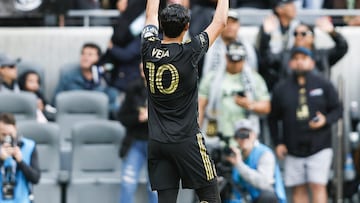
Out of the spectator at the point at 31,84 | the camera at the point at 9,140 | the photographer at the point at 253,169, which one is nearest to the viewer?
the camera at the point at 9,140

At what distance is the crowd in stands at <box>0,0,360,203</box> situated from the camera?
41.9ft

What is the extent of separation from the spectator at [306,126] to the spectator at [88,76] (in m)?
2.15

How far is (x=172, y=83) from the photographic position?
8.68 metres

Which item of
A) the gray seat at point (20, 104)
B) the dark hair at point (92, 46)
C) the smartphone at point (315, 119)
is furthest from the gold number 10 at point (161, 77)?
the dark hair at point (92, 46)

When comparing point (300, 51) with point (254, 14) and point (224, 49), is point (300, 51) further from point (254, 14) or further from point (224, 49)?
point (254, 14)

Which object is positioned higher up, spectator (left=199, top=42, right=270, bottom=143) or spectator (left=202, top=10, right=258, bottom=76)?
spectator (left=202, top=10, right=258, bottom=76)

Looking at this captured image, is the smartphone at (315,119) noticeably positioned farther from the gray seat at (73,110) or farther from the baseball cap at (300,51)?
the gray seat at (73,110)

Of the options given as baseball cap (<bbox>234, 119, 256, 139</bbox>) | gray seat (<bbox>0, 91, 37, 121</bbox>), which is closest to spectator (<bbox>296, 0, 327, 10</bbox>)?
baseball cap (<bbox>234, 119, 256, 139</bbox>)

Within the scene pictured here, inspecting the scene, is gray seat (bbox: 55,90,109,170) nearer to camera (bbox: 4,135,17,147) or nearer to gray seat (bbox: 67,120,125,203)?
gray seat (bbox: 67,120,125,203)

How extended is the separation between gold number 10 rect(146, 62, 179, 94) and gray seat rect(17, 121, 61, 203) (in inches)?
190

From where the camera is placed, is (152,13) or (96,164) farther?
(96,164)

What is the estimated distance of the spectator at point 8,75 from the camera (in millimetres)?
14266

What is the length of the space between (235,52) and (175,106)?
188 inches

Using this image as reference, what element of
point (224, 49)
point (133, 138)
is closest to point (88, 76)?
point (133, 138)
